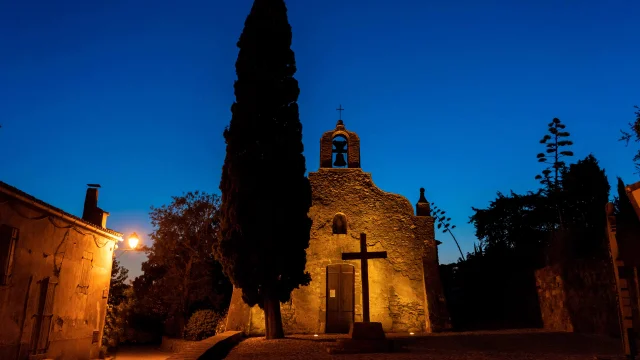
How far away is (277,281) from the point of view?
11500 millimetres

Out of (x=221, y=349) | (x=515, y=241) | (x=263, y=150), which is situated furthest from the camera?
(x=515, y=241)

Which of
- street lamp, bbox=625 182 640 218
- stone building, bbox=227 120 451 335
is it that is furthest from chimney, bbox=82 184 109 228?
street lamp, bbox=625 182 640 218

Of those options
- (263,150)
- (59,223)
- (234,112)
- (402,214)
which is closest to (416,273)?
(402,214)

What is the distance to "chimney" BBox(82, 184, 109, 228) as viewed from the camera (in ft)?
48.0

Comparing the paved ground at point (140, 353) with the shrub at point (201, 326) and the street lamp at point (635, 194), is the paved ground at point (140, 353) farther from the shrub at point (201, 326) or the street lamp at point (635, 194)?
the street lamp at point (635, 194)

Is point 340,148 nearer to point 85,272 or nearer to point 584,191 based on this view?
point 85,272

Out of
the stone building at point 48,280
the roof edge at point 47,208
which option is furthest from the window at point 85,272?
the roof edge at point 47,208

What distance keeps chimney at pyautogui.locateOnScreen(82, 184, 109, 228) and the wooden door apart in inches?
308

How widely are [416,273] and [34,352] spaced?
10664 millimetres

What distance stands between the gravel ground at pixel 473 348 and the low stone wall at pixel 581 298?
55cm

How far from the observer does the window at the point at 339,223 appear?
49.3ft

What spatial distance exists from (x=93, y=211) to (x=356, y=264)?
8.93 metres

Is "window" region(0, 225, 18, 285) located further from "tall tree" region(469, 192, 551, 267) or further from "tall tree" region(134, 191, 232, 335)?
"tall tree" region(469, 192, 551, 267)

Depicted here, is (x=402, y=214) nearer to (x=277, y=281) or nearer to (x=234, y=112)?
(x=277, y=281)
